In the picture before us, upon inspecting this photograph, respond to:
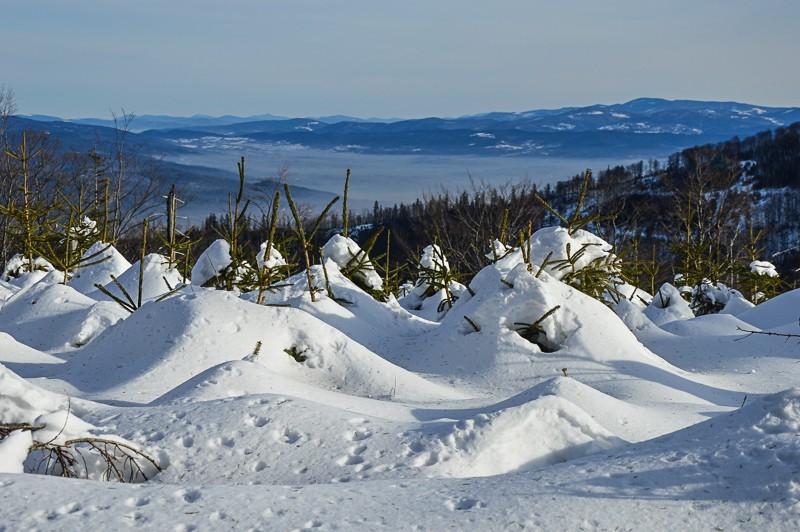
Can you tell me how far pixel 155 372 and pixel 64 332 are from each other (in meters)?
3.04

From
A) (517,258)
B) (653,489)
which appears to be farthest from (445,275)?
(653,489)

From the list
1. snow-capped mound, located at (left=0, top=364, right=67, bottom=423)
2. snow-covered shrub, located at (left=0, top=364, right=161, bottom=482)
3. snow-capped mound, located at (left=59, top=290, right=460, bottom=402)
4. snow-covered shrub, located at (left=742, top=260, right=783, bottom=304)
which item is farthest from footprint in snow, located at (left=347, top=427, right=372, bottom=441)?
snow-covered shrub, located at (left=742, top=260, right=783, bottom=304)

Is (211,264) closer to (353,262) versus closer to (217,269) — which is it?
(217,269)

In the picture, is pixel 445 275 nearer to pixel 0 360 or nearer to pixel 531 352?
pixel 531 352

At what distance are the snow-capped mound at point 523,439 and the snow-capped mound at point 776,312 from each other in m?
8.44

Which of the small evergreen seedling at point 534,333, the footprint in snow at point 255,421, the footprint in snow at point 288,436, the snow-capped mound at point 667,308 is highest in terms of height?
the footprint in snow at point 255,421

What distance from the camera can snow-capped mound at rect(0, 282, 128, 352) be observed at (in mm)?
9297

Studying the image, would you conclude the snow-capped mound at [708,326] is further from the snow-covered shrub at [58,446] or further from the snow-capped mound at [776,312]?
the snow-covered shrub at [58,446]

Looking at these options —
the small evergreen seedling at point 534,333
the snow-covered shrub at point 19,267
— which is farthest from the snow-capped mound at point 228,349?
the snow-covered shrub at point 19,267

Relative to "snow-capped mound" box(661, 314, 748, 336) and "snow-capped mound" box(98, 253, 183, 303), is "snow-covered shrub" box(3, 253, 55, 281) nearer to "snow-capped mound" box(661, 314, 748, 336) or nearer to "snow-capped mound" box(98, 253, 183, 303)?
"snow-capped mound" box(98, 253, 183, 303)

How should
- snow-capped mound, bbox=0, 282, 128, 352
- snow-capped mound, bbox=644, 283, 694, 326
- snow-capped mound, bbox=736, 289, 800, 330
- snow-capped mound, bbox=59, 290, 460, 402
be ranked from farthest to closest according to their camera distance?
1. snow-capped mound, bbox=644, 283, 694, 326
2. snow-capped mound, bbox=736, 289, 800, 330
3. snow-capped mound, bbox=0, 282, 128, 352
4. snow-capped mound, bbox=59, 290, 460, 402

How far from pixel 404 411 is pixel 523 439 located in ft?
5.01

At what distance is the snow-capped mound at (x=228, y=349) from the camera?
7.13 meters

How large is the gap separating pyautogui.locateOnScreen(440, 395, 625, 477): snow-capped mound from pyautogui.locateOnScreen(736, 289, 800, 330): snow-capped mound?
8.44 m
